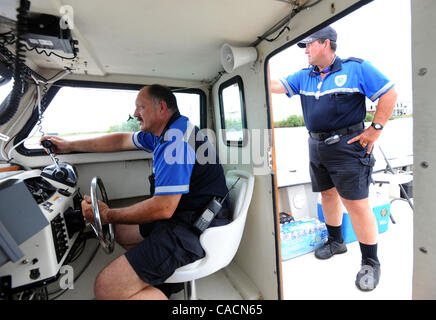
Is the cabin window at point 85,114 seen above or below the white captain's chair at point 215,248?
above

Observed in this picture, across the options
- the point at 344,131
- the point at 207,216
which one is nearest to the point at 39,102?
the point at 207,216

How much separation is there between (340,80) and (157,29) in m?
1.43

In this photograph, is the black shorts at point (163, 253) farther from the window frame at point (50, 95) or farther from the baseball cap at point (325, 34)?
the baseball cap at point (325, 34)

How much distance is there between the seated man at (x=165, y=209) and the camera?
45.5 inches

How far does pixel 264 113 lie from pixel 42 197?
4.97 ft

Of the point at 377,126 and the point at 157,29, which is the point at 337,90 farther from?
the point at 157,29

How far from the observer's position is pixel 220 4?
3.40ft

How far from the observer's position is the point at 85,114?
203 centimetres

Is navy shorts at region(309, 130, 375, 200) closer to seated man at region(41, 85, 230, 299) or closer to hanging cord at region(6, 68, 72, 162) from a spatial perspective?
seated man at region(41, 85, 230, 299)


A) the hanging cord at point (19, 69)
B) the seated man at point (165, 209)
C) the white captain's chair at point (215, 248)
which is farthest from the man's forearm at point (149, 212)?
the hanging cord at point (19, 69)

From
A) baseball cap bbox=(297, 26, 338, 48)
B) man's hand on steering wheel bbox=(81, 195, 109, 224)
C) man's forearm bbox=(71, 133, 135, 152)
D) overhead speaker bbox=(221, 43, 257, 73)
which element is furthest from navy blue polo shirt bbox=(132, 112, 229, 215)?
baseball cap bbox=(297, 26, 338, 48)

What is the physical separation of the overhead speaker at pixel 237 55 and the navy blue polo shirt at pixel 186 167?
0.51 metres

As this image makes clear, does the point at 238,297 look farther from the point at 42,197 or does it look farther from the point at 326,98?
the point at 326,98
